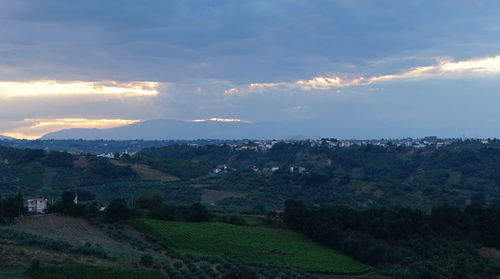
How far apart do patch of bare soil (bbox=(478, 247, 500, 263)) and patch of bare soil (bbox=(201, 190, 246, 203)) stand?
182 feet

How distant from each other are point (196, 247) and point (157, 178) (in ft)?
269

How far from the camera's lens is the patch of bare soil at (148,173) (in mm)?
121938

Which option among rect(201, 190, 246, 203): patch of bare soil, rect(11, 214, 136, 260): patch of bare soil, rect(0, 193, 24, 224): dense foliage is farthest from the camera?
rect(201, 190, 246, 203): patch of bare soil

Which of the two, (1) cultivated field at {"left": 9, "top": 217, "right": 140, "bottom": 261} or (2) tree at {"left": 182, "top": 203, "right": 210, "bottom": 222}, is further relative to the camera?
(2) tree at {"left": 182, "top": 203, "right": 210, "bottom": 222}

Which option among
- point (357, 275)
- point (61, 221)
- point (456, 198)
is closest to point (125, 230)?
point (61, 221)

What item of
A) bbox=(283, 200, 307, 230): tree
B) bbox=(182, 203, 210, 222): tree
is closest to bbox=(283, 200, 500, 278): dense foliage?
bbox=(283, 200, 307, 230): tree

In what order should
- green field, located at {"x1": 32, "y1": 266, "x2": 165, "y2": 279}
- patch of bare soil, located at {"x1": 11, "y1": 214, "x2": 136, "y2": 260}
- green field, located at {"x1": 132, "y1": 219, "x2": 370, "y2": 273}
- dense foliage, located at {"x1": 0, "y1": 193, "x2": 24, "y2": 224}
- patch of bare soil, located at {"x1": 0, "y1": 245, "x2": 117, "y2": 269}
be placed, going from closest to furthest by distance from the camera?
green field, located at {"x1": 32, "y1": 266, "x2": 165, "y2": 279}
patch of bare soil, located at {"x1": 0, "y1": 245, "x2": 117, "y2": 269}
patch of bare soil, located at {"x1": 11, "y1": 214, "x2": 136, "y2": 260}
green field, located at {"x1": 132, "y1": 219, "x2": 370, "y2": 273}
dense foliage, located at {"x1": 0, "y1": 193, "x2": 24, "y2": 224}

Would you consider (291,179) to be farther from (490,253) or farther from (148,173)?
(490,253)

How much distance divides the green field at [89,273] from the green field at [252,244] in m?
12.2

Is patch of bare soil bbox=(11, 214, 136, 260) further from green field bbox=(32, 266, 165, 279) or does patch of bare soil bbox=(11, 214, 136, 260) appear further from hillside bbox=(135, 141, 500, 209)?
hillside bbox=(135, 141, 500, 209)

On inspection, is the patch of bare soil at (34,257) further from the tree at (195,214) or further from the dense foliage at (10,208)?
the tree at (195,214)

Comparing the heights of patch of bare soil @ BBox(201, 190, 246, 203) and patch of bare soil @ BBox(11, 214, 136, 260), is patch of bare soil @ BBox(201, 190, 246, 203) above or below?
below

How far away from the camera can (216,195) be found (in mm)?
99375

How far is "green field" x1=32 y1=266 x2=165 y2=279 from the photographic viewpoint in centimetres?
2528
